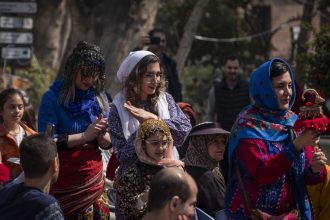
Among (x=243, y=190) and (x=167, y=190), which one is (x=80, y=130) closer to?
(x=243, y=190)

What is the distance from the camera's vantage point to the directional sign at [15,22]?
57.8 ft

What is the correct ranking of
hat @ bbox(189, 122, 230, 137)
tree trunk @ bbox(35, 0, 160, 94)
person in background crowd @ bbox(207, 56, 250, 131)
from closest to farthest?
hat @ bbox(189, 122, 230, 137) → person in background crowd @ bbox(207, 56, 250, 131) → tree trunk @ bbox(35, 0, 160, 94)

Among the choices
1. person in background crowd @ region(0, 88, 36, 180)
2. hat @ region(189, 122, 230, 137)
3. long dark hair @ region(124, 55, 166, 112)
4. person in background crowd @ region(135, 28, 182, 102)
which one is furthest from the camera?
person in background crowd @ region(135, 28, 182, 102)

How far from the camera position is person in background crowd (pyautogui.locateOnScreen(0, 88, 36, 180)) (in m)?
8.20

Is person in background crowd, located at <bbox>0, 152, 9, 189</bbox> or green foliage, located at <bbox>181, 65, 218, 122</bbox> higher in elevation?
person in background crowd, located at <bbox>0, 152, 9, 189</bbox>

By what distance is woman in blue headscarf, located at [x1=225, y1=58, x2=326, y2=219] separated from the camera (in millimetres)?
6184

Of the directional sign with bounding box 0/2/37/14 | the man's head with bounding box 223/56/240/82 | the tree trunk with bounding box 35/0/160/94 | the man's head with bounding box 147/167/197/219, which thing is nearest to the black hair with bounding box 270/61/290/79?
the man's head with bounding box 147/167/197/219

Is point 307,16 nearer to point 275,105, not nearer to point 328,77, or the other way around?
point 328,77

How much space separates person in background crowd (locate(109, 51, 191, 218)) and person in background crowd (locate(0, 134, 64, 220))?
3.73 feet

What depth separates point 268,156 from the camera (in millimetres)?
6137

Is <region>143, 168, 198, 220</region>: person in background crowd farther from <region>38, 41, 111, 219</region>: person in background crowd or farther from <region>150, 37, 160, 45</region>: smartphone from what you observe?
<region>150, 37, 160, 45</region>: smartphone

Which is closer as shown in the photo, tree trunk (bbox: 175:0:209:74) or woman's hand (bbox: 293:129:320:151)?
woman's hand (bbox: 293:129:320:151)

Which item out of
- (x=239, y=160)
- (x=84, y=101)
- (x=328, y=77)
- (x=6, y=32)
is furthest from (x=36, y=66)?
(x=239, y=160)

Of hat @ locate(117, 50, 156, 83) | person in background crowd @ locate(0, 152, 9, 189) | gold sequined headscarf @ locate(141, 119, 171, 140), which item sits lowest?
person in background crowd @ locate(0, 152, 9, 189)
